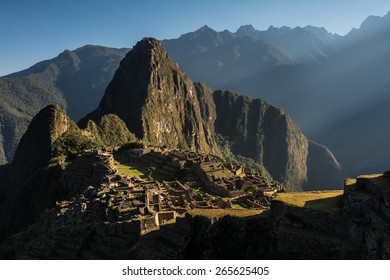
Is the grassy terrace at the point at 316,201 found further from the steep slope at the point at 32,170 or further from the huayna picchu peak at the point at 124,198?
the steep slope at the point at 32,170

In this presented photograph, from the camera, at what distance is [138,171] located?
193ft

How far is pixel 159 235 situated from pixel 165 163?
4563cm

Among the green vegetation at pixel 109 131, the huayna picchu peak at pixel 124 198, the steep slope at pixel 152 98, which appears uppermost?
the steep slope at pixel 152 98

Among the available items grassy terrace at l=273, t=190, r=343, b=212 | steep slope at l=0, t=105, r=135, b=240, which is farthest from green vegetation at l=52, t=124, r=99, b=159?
grassy terrace at l=273, t=190, r=343, b=212

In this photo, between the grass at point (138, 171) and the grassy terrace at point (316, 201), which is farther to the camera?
the grass at point (138, 171)

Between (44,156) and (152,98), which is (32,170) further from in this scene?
(152,98)

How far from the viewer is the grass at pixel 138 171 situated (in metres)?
54.5

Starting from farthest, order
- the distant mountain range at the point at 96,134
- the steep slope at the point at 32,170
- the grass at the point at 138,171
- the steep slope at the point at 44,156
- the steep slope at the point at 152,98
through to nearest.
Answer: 1. the steep slope at the point at 152,98
2. the steep slope at the point at 32,170
3. the steep slope at the point at 44,156
4. the distant mountain range at the point at 96,134
5. the grass at the point at 138,171

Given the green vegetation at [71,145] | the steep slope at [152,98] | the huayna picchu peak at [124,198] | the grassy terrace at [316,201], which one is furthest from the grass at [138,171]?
the steep slope at [152,98]

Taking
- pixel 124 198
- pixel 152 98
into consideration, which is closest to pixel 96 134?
pixel 152 98

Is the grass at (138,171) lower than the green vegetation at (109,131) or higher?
lower
